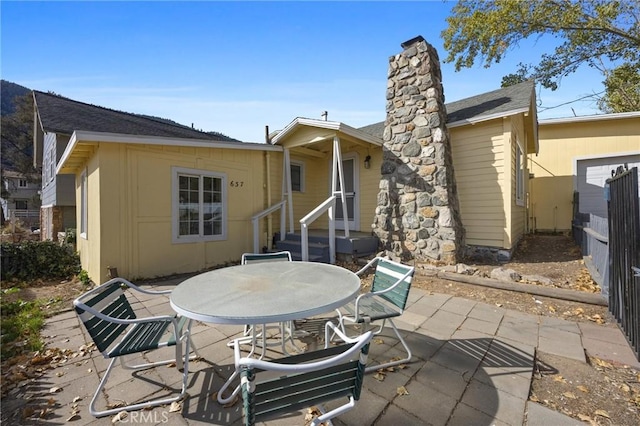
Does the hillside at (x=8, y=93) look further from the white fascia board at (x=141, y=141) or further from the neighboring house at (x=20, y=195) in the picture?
the white fascia board at (x=141, y=141)

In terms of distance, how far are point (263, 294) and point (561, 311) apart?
4080 millimetres

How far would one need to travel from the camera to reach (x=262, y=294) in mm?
2156

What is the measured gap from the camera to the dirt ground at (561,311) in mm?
1991

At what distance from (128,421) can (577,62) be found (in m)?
16.8

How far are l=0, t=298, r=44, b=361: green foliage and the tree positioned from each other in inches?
510

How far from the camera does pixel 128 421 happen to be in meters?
1.93

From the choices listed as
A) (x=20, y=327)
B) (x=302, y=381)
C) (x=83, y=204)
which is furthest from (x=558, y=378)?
(x=83, y=204)

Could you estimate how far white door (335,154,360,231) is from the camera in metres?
8.15

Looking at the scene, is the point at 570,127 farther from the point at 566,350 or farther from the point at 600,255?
the point at 566,350

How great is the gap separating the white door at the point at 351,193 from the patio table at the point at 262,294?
208 inches

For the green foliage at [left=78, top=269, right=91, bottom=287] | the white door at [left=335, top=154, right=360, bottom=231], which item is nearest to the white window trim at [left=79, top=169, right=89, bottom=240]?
the green foliage at [left=78, top=269, right=91, bottom=287]

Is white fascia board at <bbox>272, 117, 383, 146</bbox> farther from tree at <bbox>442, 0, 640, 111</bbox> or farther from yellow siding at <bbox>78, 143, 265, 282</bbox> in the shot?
tree at <bbox>442, 0, 640, 111</bbox>

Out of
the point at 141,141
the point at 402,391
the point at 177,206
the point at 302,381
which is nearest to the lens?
the point at 302,381

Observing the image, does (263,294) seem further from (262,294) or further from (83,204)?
(83,204)
